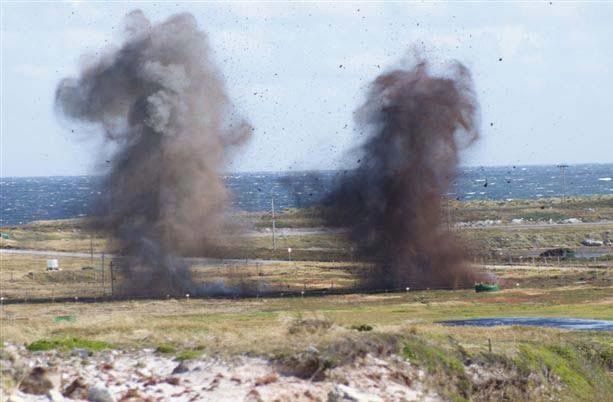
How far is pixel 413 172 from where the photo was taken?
9675cm

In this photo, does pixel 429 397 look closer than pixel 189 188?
Yes

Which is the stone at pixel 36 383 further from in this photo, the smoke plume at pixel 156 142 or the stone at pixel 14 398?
the smoke plume at pixel 156 142

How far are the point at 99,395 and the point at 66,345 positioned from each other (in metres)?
5.01

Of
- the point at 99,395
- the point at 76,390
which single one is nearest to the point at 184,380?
the point at 99,395

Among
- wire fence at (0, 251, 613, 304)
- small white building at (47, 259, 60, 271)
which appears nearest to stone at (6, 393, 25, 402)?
wire fence at (0, 251, 613, 304)

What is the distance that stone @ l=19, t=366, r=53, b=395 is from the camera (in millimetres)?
34062

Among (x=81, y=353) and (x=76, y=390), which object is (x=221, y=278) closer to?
(x=81, y=353)

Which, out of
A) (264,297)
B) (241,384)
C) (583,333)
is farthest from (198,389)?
(264,297)

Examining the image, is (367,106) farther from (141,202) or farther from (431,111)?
(141,202)

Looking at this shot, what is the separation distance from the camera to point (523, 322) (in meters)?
64.6

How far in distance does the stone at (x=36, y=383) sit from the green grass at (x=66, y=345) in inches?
123

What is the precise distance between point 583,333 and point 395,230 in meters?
43.9

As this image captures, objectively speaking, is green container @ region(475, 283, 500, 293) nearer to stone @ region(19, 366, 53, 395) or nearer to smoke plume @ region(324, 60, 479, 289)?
smoke plume @ region(324, 60, 479, 289)

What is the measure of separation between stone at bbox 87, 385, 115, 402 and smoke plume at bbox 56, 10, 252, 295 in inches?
2368
